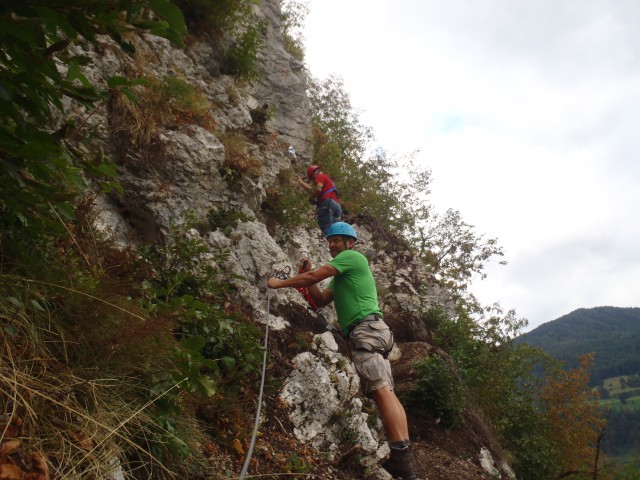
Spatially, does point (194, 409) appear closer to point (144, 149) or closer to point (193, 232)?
point (193, 232)

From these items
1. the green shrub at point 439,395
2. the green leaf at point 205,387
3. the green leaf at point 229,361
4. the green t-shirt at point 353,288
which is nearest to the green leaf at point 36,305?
the green leaf at point 205,387

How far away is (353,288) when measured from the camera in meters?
5.09

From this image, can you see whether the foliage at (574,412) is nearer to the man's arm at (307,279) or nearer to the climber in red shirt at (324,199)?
the climber in red shirt at (324,199)

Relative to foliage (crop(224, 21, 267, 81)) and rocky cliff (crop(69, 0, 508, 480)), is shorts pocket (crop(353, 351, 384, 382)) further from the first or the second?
foliage (crop(224, 21, 267, 81))

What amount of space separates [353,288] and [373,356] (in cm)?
78

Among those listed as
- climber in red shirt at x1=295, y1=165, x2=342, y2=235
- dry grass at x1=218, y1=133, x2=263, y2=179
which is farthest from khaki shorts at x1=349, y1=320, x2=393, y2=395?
climber in red shirt at x1=295, y1=165, x2=342, y2=235

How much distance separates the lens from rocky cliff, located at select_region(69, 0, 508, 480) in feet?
16.3

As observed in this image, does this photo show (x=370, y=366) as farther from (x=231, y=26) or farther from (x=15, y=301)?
(x=231, y=26)

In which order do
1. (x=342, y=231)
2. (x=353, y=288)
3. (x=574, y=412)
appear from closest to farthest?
1. (x=353, y=288)
2. (x=342, y=231)
3. (x=574, y=412)

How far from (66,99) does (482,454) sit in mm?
7933

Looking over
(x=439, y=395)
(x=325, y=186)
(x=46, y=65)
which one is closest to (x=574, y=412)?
(x=439, y=395)

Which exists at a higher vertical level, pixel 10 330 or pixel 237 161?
pixel 237 161

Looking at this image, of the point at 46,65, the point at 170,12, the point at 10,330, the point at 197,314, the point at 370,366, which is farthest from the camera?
the point at 370,366

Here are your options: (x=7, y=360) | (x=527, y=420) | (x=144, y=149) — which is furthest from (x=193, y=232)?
(x=527, y=420)
